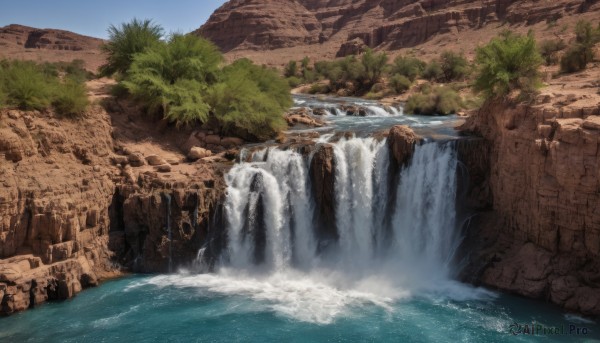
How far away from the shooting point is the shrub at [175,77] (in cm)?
1642

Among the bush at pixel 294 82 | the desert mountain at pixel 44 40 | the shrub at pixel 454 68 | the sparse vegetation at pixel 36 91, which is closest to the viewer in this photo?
the sparse vegetation at pixel 36 91

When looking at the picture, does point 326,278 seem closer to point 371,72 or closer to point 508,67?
point 508,67

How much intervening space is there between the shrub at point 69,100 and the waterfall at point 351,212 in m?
4.98

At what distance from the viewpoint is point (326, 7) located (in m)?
107

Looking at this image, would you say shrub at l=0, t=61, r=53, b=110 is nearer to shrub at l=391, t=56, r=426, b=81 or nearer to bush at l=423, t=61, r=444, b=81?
shrub at l=391, t=56, r=426, b=81

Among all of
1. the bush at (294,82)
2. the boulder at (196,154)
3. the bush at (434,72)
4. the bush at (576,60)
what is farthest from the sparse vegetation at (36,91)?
the bush at (294,82)

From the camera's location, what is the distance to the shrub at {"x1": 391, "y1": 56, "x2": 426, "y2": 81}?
1484 inches

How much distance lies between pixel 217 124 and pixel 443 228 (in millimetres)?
8562

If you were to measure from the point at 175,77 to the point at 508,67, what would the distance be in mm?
11260

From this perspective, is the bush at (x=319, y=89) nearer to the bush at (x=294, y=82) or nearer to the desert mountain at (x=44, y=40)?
the bush at (x=294, y=82)

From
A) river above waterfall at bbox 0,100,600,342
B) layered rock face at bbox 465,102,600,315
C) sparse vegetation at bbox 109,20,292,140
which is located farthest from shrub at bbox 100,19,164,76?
layered rock face at bbox 465,102,600,315

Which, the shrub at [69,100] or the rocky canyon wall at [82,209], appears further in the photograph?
the shrub at [69,100]

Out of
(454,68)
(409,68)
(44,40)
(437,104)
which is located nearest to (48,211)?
(437,104)

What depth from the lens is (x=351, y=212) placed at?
14.4 meters
